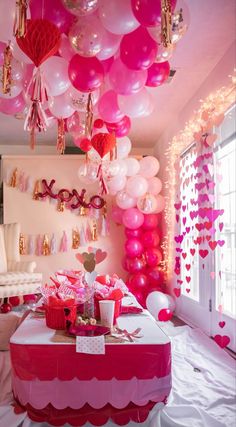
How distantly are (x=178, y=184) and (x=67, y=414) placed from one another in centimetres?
330

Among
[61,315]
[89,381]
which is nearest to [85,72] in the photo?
[61,315]

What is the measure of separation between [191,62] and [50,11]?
157 cm

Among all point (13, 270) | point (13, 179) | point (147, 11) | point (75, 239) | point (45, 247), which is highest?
point (147, 11)

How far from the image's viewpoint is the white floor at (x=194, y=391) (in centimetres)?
168

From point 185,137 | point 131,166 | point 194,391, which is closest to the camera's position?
point 194,391

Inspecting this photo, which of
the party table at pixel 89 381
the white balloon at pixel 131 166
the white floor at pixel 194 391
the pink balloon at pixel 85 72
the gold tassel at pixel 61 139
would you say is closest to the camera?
the party table at pixel 89 381

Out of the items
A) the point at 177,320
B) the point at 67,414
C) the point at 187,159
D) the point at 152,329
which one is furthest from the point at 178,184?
the point at 67,414

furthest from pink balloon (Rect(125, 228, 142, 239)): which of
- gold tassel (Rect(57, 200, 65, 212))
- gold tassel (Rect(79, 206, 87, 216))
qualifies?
gold tassel (Rect(57, 200, 65, 212))

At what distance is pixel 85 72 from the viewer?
226 centimetres

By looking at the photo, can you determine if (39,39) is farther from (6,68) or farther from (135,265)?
(135,265)

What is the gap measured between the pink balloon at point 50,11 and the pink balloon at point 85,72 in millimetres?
246

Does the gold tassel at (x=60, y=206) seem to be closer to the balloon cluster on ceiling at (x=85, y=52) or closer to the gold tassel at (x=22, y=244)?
the gold tassel at (x=22, y=244)

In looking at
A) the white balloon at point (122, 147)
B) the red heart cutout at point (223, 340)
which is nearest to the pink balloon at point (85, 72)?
the white balloon at point (122, 147)

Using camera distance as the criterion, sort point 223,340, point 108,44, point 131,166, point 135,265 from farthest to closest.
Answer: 1. point 135,265
2. point 131,166
3. point 223,340
4. point 108,44
